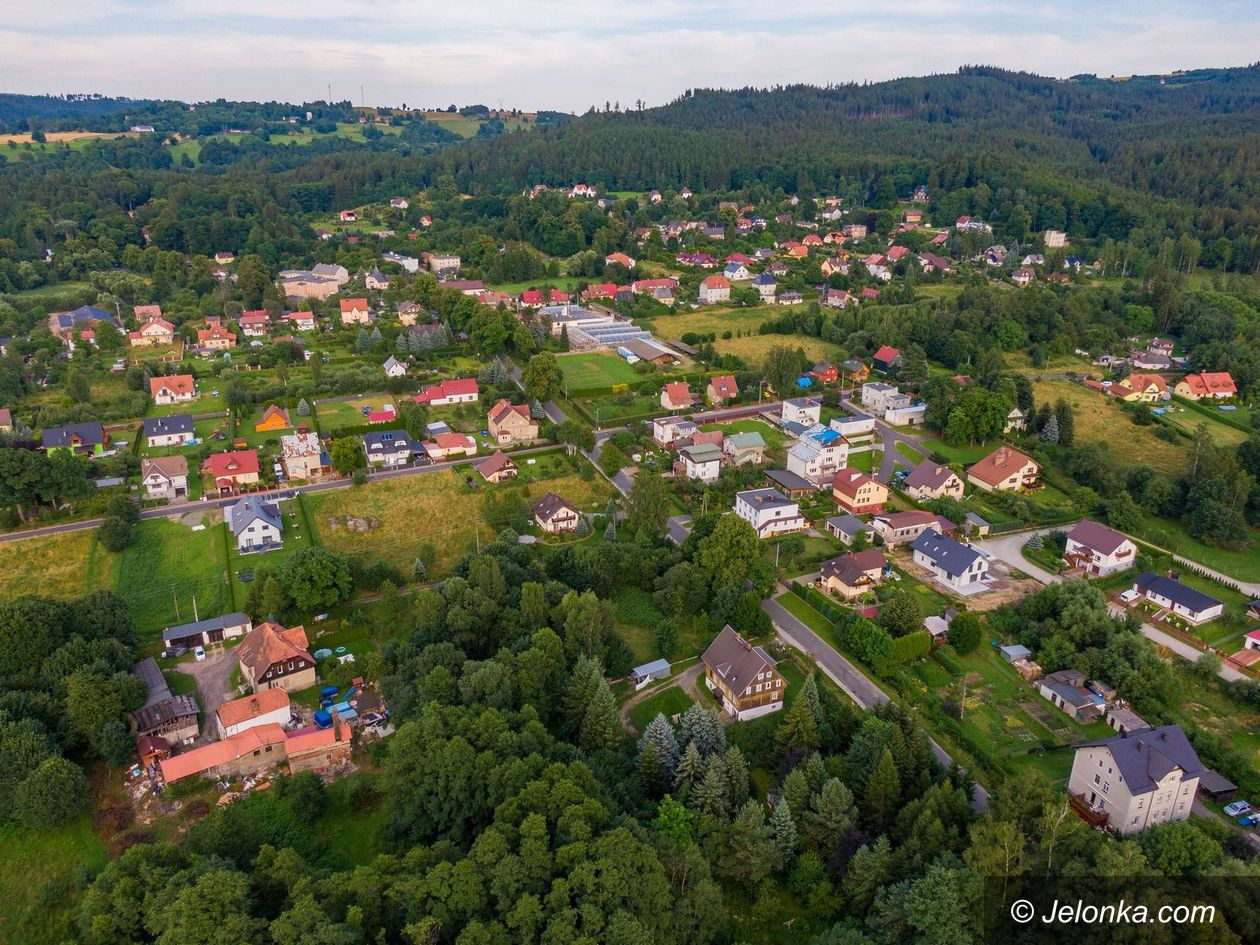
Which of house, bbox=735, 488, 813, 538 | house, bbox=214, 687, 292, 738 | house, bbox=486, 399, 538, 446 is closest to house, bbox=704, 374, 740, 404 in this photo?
house, bbox=486, 399, 538, 446

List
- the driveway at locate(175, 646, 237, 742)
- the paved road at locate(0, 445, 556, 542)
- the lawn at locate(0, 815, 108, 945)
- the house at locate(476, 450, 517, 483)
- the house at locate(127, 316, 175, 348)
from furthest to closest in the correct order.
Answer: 1. the house at locate(127, 316, 175, 348)
2. the house at locate(476, 450, 517, 483)
3. the paved road at locate(0, 445, 556, 542)
4. the driveway at locate(175, 646, 237, 742)
5. the lawn at locate(0, 815, 108, 945)

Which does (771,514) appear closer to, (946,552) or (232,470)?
(946,552)

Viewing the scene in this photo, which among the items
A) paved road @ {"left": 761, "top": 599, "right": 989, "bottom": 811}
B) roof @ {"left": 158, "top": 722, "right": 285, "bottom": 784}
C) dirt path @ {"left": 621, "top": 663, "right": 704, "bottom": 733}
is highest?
paved road @ {"left": 761, "top": 599, "right": 989, "bottom": 811}

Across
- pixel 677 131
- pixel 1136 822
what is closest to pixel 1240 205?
pixel 677 131

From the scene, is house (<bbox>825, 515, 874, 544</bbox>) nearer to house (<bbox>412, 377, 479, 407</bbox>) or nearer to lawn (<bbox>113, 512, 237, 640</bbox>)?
lawn (<bbox>113, 512, 237, 640</bbox>)

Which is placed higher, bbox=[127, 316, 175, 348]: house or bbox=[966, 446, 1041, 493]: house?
bbox=[127, 316, 175, 348]: house
